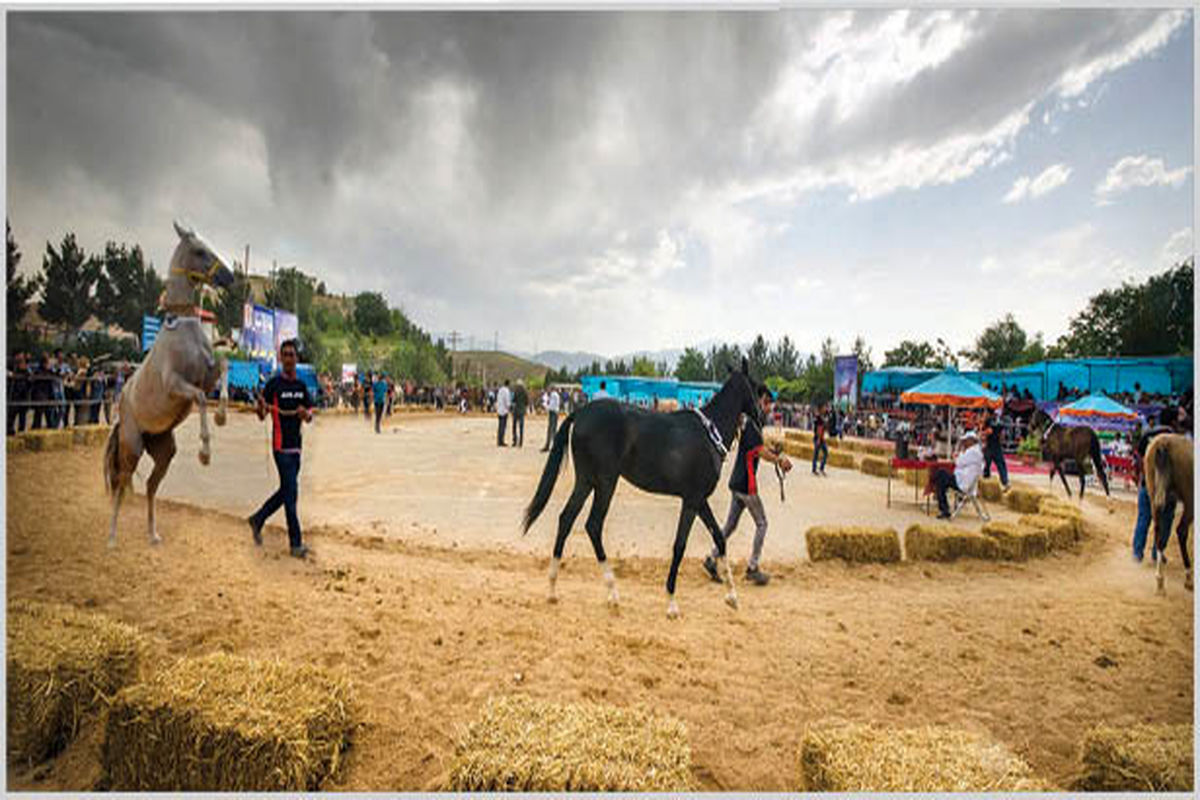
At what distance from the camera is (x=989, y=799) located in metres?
2.39

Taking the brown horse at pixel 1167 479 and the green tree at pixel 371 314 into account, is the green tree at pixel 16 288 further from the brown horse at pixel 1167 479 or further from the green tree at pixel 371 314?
the brown horse at pixel 1167 479

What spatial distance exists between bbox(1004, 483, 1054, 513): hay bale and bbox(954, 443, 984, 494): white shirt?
1.44m

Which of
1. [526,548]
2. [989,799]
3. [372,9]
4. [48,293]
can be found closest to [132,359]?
[48,293]

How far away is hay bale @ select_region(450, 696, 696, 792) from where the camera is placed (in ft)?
7.38

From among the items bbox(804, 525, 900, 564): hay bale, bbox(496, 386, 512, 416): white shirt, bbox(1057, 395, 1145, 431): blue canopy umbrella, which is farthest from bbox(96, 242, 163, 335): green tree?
bbox(1057, 395, 1145, 431): blue canopy umbrella

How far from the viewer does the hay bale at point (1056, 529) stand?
6.56 meters

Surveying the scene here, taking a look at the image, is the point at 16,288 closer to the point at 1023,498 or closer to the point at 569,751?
the point at 569,751

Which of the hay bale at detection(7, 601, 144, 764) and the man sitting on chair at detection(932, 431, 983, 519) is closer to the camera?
the hay bale at detection(7, 601, 144, 764)

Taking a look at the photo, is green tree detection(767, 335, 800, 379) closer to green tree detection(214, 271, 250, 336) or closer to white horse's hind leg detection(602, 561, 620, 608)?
white horse's hind leg detection(602, 561, 620, 608)

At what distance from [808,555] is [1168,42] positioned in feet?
18.0

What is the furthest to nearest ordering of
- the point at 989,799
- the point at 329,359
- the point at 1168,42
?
the point at 329,359 → the point at 1168,42 → the point at 989,799

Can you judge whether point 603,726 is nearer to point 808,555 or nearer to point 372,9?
point 808,555

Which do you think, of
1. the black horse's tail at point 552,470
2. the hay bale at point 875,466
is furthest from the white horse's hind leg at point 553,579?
the hay bale at point 875,466

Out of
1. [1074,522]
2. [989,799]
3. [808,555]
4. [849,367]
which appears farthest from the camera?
[849,367]
